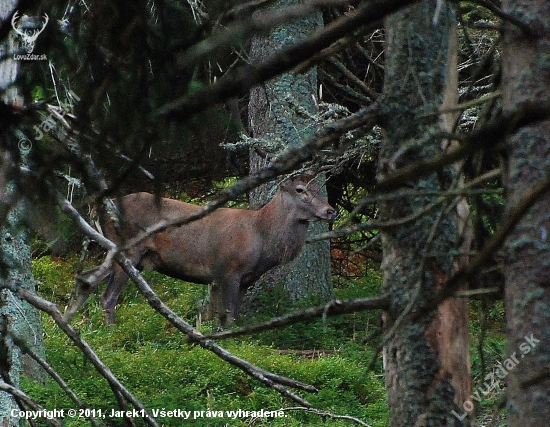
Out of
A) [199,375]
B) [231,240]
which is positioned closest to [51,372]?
[199,375]

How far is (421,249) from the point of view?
355 cm

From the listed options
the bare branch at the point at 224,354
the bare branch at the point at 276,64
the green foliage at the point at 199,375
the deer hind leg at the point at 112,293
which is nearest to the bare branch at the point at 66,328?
the bare branch at the point at 224,354

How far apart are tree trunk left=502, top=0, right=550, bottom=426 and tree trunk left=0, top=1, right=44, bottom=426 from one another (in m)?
1.50

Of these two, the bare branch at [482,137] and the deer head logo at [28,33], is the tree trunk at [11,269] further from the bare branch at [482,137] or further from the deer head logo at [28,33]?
the bare branch at [482,137]

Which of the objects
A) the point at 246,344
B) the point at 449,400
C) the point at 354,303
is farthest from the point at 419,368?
the point at 246,344

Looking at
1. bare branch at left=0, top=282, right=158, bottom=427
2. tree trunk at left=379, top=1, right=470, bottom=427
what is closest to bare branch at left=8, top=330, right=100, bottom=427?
bare branch at left=0, top=282, right=158, bottom=427

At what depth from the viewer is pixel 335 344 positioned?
1027cm

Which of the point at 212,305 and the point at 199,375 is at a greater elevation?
the point at 212,305

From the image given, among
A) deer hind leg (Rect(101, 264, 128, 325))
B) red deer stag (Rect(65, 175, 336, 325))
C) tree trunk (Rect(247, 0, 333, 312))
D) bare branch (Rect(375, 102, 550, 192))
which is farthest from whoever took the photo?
red deer stag (Rect(65, 175, 336, 325))

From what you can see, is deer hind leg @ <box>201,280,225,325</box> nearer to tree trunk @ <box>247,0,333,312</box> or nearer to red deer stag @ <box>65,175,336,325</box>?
red deer stag @ <box>65,175,336,325</box>

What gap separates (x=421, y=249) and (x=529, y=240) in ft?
3.46

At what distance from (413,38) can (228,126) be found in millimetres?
788

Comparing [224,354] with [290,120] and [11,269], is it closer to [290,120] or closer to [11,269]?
[11,269]

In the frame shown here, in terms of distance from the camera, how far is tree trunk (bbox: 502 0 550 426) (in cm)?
246
